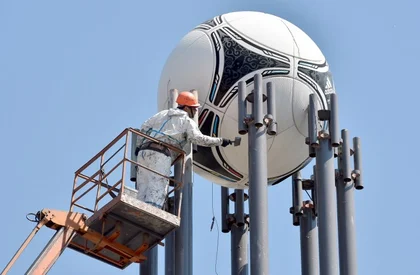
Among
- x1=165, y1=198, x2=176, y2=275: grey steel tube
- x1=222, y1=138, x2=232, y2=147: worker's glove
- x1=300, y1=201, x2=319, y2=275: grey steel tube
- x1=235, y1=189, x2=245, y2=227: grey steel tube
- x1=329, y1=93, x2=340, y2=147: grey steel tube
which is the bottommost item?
x1=165, y1=198, x2=176, y2=275: grey steel tube

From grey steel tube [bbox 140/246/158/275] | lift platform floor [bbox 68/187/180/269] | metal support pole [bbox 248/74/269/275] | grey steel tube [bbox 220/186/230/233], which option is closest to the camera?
lift platform floor [bbox 68/187/180/269]

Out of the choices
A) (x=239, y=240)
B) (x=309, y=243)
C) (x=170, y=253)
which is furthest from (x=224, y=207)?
(x=170, y=253)

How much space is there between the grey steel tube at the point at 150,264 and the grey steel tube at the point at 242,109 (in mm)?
3239

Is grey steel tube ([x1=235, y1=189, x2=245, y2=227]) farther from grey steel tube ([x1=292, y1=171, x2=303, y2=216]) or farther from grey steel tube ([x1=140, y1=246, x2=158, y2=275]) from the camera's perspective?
grey steel tube ([x1=140, y1=246, x2=158, y2=275])

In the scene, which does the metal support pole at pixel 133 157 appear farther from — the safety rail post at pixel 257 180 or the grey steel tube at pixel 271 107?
the grey steel tube at pixel 271 107

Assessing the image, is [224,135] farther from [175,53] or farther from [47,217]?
[47,217]

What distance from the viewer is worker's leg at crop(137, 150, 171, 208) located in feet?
86.7

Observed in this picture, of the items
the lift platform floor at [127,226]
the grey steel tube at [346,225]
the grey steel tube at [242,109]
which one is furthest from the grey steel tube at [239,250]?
the grey steel tube at [242,109]

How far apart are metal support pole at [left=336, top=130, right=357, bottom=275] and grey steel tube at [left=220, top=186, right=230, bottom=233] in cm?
297

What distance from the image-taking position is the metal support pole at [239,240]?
29.9 m

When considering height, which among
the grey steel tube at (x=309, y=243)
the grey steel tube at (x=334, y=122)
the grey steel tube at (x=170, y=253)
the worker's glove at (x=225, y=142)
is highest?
the grey steel tube at (x=334, y=122)

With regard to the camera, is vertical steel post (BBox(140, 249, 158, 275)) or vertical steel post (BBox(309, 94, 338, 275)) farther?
vertical steel post (BBox(140, 249, 158, 275))

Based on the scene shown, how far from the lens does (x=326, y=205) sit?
27.4 m

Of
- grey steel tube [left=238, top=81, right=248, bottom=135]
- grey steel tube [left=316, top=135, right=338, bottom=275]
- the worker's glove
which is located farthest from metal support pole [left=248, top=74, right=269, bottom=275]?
grey steel tube [left=316, top=135, right=338, bottom=275]
